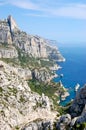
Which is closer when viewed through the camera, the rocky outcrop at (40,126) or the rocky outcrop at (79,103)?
the rocky outcrop at (40,126)

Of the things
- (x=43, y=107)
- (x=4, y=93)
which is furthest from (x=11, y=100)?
(x=43, y=107)

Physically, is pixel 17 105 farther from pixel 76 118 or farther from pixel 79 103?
pixel 76 118

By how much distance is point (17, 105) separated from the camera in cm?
7050

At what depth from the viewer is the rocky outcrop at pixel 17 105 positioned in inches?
2623

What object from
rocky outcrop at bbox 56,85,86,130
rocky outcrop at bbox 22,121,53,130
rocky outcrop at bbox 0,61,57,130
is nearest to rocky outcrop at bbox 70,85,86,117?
rocky outcrop at bbox 56,85,86,130

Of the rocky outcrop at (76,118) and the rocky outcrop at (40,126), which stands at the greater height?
the rocky outcrop at (76,118)


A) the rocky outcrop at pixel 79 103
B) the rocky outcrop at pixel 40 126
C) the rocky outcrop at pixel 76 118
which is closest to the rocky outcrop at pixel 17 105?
the rocky outcrop at pixel 40 126

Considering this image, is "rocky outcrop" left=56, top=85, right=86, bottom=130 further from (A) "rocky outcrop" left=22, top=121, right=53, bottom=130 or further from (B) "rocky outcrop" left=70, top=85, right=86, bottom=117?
(A) "rocky outcrop" left=22, top=121, right=53, bottom=130

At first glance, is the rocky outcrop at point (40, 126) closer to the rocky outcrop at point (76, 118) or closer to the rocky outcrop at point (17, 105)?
the rocky outcrop at point (76, 118)

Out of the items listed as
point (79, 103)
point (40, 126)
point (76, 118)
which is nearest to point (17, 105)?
point (40, 126)

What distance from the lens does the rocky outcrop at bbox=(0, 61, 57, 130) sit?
219 ft

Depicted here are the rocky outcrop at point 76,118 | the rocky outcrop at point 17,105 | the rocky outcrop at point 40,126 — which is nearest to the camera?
the rocky outcrop at point 76,118

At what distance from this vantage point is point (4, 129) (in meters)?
63.3

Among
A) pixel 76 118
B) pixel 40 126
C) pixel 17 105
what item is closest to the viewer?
pixel 76 118
